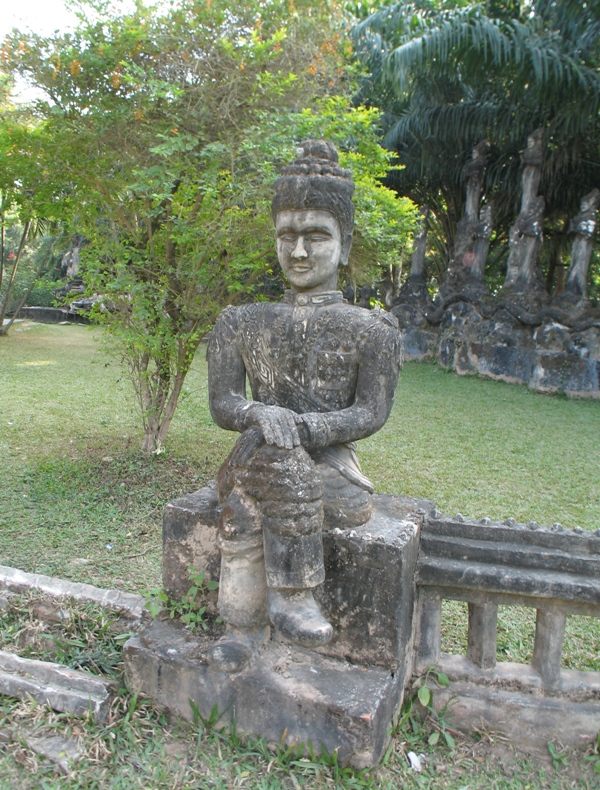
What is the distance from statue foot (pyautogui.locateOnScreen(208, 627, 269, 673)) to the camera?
7.55 ft

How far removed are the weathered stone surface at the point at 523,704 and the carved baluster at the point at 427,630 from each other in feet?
0.33

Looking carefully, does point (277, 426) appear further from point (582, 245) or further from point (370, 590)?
point (582, 245)

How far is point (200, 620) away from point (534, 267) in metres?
12.6

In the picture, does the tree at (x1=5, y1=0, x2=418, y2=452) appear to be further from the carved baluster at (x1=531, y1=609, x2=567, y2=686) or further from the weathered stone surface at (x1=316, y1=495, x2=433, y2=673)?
the carved baluster at (x1=531, y1=609, x2=567, y2=686)

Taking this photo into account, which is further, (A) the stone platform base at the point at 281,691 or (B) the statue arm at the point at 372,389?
(B) the statue arm at the point at 372,389

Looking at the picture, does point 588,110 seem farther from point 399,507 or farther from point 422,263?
point 399,507

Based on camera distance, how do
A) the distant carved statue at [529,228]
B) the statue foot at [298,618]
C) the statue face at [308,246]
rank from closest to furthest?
the statue foot at [298,618] → the statue face at [308,246] → the distant carved statue at [529,228]

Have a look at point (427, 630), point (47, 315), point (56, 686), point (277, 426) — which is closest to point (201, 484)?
point (56, 686)

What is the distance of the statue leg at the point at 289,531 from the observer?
7.29 ft

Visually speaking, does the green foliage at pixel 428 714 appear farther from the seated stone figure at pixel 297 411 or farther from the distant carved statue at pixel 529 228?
the distant carved statue at pixel 529 228

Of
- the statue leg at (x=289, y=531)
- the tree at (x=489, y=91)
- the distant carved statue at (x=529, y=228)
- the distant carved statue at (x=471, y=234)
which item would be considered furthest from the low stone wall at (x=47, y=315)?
the statue leg at (x=289, y=531)

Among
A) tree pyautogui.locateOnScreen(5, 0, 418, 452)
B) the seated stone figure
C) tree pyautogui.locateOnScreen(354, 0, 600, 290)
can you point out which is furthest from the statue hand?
tree pyautogui.locateOnScreen(354, 0, 600, 290)

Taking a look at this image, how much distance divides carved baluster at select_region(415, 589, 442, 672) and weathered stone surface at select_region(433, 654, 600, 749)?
3.9 inches

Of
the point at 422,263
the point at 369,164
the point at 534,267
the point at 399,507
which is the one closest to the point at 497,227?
the point at 422,263
